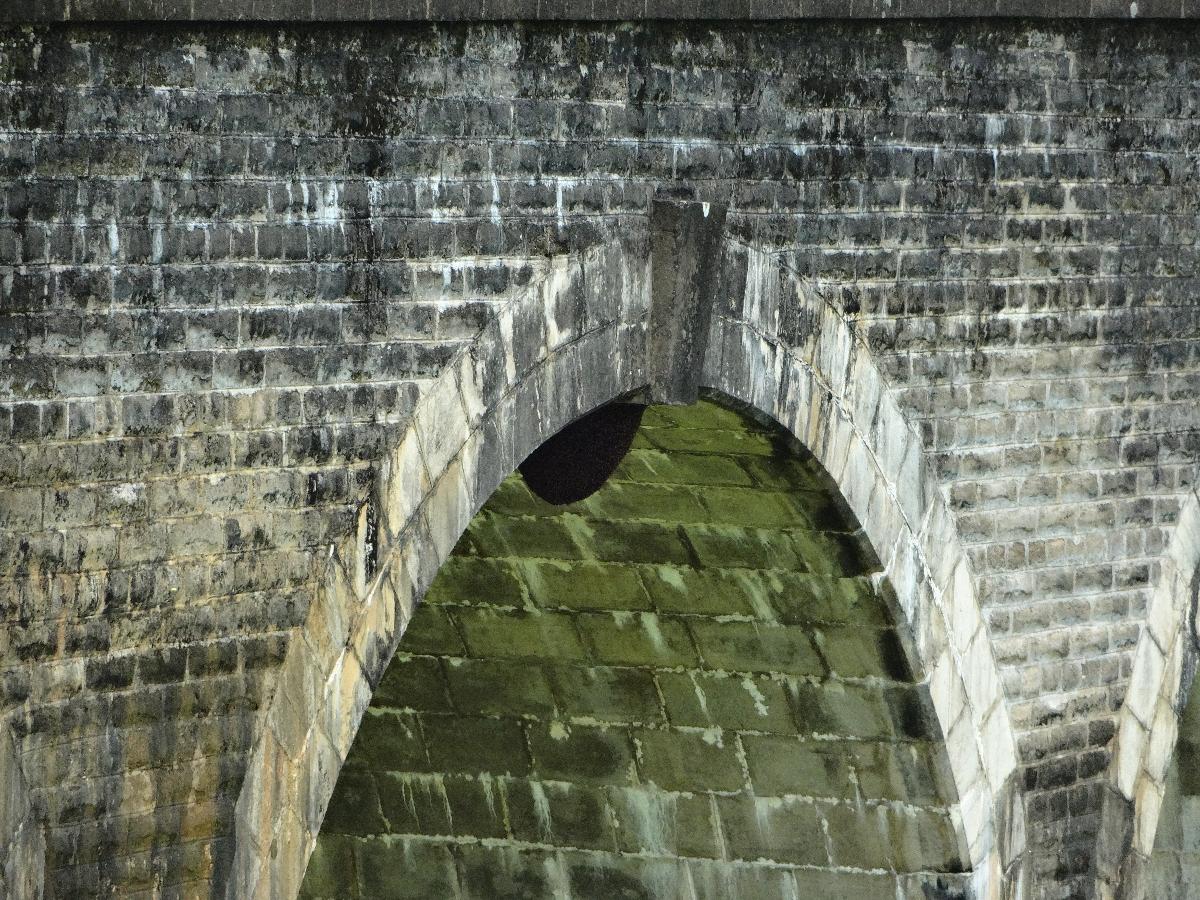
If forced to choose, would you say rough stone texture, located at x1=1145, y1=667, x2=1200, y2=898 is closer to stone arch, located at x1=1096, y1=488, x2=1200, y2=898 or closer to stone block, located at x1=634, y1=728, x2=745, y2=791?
stone arch, located at x1=1096, y1=488, x2=1200, y2=898

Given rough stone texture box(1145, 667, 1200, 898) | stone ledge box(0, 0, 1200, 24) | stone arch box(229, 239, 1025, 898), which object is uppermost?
stone ledge box(0, 0, 1200, 24)

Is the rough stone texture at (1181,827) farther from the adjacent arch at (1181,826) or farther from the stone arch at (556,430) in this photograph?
the stone arch at (556,430)

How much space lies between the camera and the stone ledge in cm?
446

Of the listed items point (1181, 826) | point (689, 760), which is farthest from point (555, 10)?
point (1181, 826)

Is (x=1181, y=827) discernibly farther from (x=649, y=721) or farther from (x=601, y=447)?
(x=601, y=447)

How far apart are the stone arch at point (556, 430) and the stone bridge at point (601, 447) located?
15 millimetres

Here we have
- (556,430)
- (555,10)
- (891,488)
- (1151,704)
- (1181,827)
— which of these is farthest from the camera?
(1181,827)

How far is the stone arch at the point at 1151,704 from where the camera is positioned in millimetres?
7176

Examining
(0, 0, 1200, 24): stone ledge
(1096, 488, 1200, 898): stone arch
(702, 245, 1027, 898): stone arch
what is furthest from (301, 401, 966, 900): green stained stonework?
(0, 0, 1200, 24): stone ledge

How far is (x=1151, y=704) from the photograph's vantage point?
23.8ft

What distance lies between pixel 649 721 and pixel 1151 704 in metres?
1.94

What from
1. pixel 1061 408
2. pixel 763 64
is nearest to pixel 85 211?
pixel 763 64

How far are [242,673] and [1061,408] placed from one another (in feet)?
10.4

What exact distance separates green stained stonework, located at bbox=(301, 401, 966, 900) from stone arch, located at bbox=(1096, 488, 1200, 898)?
63 centimetres
